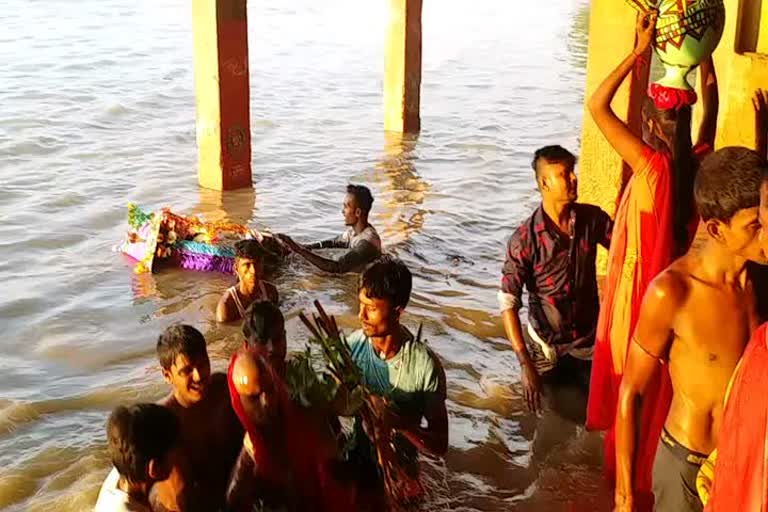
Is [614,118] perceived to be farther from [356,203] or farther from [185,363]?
[356,203]

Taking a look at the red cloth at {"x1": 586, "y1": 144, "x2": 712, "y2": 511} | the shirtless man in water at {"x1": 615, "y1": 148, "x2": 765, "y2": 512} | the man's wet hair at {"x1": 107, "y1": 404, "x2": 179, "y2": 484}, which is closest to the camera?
the shirtless man in water at {"x1": 615, "y1": 148, "x2": 765, "y2": 512}

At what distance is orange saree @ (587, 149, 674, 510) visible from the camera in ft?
11.7

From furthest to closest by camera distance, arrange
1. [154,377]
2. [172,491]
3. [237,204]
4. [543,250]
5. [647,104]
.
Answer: [237,204]
[154,377]
[543,250]
[647,104]
[172,491]

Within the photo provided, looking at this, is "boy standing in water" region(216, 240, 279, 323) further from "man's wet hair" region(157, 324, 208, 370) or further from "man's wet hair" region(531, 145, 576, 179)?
"man's wet hair" region(531, 145, 576, 179)

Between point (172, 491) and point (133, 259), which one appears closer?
point (172, 491)

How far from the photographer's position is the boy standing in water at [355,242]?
6.66 metres

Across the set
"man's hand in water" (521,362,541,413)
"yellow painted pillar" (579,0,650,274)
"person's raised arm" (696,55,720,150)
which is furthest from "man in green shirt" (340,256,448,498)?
"yellow painted pillar" (579,0,650,274)

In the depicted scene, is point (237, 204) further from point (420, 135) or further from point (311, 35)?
point (311, 35)

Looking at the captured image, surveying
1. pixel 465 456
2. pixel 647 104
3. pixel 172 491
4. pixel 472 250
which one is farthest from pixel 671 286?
pixel 472 250

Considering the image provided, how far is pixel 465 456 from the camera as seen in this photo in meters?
4.76

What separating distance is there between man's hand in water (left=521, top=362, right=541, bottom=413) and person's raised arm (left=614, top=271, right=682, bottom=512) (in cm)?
98

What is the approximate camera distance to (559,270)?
13.9 ft

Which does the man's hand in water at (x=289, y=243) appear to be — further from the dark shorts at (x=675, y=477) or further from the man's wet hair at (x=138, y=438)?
the dark shorts at (x=675, y=477)

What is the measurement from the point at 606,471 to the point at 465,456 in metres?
0.88
